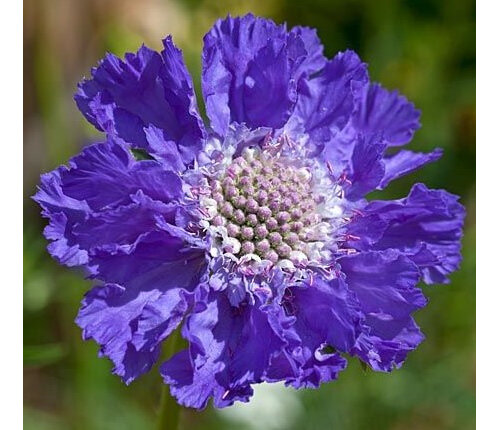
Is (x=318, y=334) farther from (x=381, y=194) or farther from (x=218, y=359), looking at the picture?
(x=381, y=194)

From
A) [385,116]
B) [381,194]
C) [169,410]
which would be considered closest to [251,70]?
[385,116]

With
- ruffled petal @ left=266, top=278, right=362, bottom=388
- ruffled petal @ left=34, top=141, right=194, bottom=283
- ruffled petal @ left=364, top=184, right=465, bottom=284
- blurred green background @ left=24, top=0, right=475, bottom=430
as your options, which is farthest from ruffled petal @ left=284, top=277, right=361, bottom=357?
blurred green background @ left=24, top=0, right=475, bottom=430

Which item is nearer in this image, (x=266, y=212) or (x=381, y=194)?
(x=266, y=212)

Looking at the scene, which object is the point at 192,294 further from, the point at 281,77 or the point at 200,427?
the point at 200,427

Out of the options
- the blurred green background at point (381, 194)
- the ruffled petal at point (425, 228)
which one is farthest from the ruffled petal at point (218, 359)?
the blurred green background at point (381, 194)

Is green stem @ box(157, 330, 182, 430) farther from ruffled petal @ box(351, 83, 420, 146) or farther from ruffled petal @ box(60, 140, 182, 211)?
ruffled petal @ box(351, 83, 420, 146)
